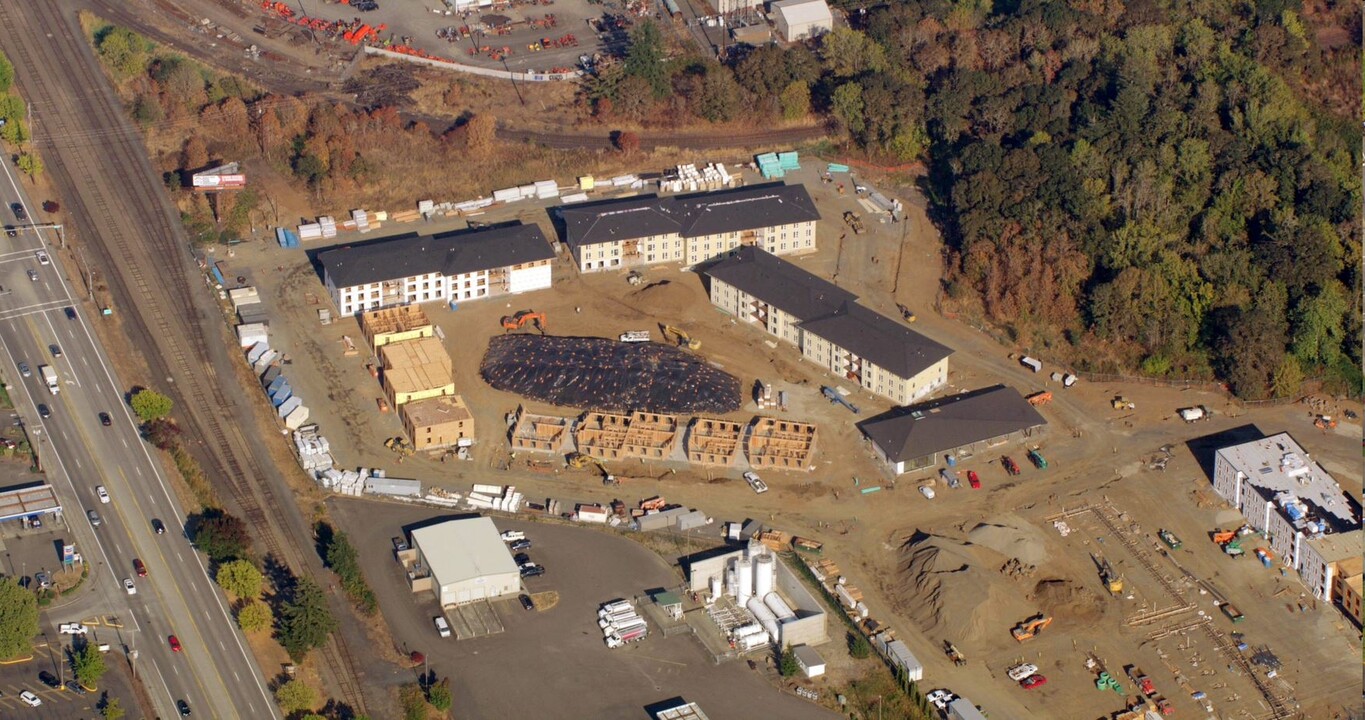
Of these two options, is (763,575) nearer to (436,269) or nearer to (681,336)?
(681,336)

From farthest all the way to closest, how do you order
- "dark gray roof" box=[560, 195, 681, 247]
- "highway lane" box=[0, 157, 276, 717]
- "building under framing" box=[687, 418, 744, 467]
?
"dark gray roof" box=[560, 195, 681, 247] < "building under framing" box=[687, 418, 744, 467] < "highway lane" box=[0, 157, 276, 717]

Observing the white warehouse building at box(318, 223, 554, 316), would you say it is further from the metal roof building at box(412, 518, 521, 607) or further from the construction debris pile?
the metal roof building at box(412, 518, 521, 607)

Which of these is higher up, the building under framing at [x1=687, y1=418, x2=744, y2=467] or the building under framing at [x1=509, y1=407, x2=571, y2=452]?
the building under framing at [x1=509, y1=407, x2=571, y2=452]

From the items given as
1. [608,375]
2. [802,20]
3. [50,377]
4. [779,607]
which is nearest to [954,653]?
[779,607]

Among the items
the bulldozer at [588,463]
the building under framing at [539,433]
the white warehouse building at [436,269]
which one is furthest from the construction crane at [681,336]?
the bulldozer at [588,463]

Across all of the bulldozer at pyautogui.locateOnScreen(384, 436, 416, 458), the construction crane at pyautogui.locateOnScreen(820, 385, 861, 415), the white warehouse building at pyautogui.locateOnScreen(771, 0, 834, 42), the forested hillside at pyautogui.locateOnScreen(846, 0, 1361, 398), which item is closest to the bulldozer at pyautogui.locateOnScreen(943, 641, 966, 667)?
the construction crane at pyautogui.locateOnScreen(820, 385, 861, 415)

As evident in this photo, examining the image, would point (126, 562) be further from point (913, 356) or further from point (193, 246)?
point (913, 356)

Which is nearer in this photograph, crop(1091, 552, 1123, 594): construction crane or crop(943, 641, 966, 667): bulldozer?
crop(943, 641, 966, 667): bulldozer

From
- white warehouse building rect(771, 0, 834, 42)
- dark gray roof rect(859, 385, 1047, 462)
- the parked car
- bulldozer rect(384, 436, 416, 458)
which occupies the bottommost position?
the parked car
